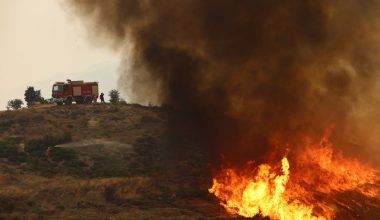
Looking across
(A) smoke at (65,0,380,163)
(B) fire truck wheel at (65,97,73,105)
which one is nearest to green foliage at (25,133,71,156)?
(A) smoke at (65,0,380,163)

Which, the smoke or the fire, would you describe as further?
the smoke

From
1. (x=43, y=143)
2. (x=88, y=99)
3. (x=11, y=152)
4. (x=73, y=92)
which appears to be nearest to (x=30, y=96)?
(x=88, y=99)

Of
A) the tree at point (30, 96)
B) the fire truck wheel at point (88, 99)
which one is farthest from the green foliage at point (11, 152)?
the tree at point (30, 96)

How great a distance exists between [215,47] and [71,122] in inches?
863

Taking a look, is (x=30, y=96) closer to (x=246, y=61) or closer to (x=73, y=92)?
(x=73, y=92)

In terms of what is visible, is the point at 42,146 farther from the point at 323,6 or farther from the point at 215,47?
the point at 323,6

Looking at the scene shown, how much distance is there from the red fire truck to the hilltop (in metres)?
3.13

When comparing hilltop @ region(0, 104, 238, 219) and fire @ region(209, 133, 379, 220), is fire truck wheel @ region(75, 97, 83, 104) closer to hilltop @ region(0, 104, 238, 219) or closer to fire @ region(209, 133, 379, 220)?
hilltop @ region(0, 104, 238, 219)

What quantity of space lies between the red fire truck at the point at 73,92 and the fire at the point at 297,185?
31.5 metres

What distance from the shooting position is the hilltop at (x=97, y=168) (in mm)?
29328

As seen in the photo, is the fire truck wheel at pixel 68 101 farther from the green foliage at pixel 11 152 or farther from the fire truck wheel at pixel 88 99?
the green foliage at pixel 11 152

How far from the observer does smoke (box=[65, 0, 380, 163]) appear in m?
34.7

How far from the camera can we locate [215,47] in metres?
36.2

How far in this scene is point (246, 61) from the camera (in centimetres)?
3525
